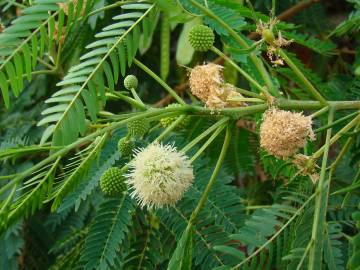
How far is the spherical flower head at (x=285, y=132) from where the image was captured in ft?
3.31

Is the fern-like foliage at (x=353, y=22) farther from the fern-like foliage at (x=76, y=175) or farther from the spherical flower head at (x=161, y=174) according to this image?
the fern-like foliage at (x=76, y=175)

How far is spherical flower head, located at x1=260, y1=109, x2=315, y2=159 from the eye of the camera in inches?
39.7

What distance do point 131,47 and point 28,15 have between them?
203mm

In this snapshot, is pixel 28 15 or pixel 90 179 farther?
pixel 90 179

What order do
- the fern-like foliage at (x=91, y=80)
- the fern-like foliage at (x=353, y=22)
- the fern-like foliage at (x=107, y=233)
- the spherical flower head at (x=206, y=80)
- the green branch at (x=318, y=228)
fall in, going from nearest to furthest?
the green branch at (x=318, y=228) → the fern-like foliage at (x=91, y=80) → the spherical flower head at (x=206, y=80) → the fern-like foliage at (x=107, y=233) → the fern-like foliage at (x=353, y=22)

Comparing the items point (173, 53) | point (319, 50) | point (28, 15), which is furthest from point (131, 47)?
point (173, 53)

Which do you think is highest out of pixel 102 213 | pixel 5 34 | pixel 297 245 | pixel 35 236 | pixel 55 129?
pixel 5 34

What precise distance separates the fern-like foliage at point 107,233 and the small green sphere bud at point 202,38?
421 millimetres

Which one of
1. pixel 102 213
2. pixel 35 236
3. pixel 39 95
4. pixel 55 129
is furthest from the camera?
pixel 39 95

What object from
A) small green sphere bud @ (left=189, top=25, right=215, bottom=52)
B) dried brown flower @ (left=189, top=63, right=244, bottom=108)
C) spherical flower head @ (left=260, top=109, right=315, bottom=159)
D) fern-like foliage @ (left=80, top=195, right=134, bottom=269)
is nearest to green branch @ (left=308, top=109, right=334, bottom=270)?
spherical flower head @ (left=260, top=109, right=315, bottom=159)

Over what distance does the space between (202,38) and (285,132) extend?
279 millimetres

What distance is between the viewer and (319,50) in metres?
1.57

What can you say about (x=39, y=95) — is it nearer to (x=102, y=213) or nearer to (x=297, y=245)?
(x=102, y=213)

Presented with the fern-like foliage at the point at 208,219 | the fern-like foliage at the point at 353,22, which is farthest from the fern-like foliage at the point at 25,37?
the fern-like foliage at the point at 353,22
